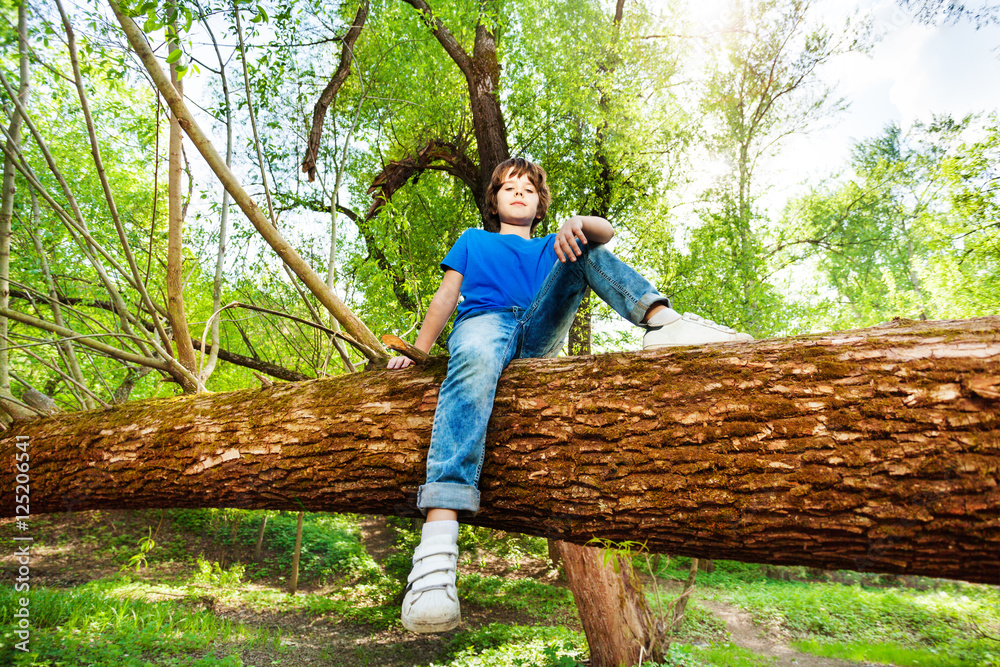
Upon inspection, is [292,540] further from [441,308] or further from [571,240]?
[571,240]

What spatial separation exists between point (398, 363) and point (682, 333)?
1.12 meters

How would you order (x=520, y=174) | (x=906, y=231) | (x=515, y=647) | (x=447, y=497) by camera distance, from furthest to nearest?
(x=906, y=231) < (x=515, y=647) < (x=520, y=174) < (x=447, y=497)

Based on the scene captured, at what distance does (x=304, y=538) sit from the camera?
1062cm

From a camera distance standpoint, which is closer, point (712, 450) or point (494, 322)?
point (712, 450)

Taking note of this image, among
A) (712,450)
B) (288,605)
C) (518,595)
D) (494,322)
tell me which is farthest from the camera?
(518,595)

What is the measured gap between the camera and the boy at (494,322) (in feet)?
4.72

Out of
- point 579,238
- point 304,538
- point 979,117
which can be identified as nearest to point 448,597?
point 579,238

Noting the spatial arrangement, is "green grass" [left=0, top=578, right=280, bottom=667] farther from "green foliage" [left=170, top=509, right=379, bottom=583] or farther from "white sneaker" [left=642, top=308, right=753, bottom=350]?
"white sneaker" [left=642, top=308, right=753, bottom=350]

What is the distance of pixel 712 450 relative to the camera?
1.35 m

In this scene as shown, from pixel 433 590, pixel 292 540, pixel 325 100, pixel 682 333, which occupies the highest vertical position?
pixel 325 100

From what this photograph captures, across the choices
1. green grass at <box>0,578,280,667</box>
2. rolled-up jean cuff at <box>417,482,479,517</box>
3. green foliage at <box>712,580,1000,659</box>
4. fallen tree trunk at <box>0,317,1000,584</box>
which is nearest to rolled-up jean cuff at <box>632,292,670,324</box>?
fallen tree trunk at <box>0,317,1000,584</box>

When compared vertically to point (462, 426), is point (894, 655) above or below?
below

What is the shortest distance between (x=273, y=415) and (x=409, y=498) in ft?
2.32

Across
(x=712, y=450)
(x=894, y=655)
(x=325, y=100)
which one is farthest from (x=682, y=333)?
(x=894, y=655)
